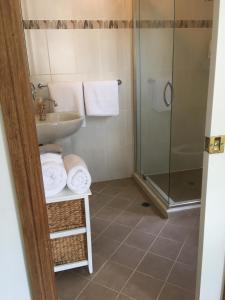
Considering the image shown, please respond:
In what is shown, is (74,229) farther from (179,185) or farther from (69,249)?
(179,185)

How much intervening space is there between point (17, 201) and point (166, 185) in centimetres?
209

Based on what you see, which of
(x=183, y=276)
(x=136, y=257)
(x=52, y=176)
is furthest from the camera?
(x=136, y=257)

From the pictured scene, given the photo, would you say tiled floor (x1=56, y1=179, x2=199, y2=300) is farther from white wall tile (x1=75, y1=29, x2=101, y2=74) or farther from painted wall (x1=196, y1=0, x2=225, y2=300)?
white wall tile (x1=75, y1=29, x2=101, y2=74)

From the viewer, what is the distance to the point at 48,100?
2709 millimetres

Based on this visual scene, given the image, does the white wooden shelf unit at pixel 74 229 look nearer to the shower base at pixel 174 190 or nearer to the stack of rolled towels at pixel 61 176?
the stack of rolled towels at pixel 61 176

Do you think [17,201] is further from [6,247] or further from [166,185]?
[166,185]

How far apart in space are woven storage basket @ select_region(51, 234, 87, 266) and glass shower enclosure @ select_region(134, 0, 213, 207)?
1039 millimetres

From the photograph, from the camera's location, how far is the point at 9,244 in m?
0.95

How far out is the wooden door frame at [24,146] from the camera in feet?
2.58

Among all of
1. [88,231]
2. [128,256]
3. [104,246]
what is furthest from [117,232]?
[88,231]

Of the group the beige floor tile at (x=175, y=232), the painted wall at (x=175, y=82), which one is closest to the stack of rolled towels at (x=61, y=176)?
the beige floor tile at (x=175, y=232)

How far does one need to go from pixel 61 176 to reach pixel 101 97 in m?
1.42

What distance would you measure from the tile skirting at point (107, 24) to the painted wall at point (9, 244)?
6.76ft

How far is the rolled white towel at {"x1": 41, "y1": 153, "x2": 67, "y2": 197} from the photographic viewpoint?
4.99ft
